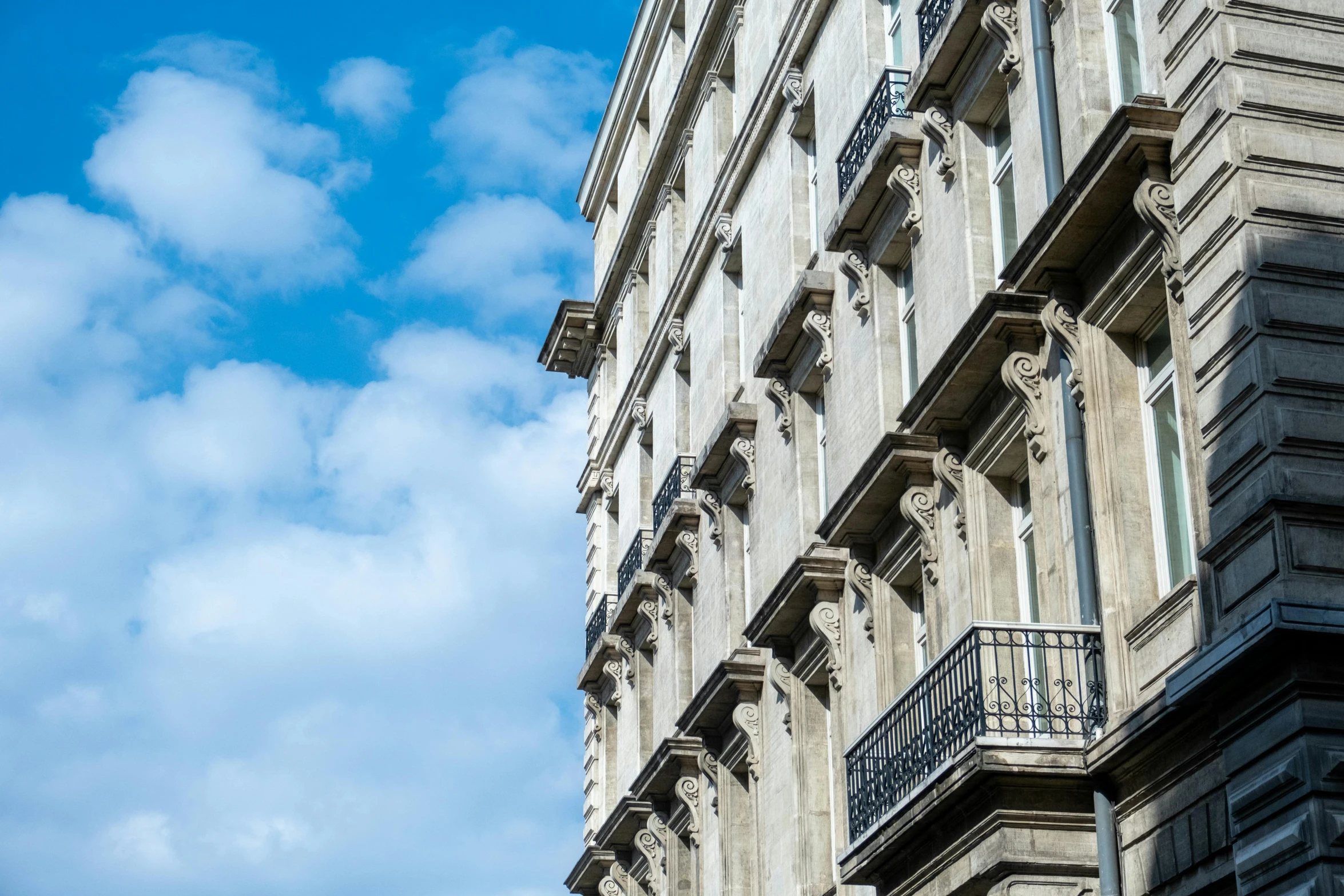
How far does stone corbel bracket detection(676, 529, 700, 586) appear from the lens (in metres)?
31.2

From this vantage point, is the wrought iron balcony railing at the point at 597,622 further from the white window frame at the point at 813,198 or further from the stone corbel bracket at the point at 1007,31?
the stone corbel bracket at the point at 1007,31

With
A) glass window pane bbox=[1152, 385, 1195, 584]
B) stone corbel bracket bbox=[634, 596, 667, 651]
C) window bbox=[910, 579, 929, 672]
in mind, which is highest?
stone corbel bracket bbox=[634, 596, 667, 651]

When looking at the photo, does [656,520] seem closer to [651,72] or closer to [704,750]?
[704,750]

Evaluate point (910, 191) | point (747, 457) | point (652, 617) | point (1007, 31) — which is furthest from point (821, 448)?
point (652, 617)

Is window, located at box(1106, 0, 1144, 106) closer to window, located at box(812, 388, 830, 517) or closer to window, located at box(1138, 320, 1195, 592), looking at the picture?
window, located at box(1138, 320, 1195, 592)

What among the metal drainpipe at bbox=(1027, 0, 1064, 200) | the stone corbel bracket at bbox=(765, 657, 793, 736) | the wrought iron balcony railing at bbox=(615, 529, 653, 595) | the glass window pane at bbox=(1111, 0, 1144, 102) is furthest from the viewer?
the wrought iron balcony railing at bbox=(615, 529, 653, 595)

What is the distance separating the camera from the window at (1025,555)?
1855cm

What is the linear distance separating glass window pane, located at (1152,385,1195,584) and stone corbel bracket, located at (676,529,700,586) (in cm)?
1565

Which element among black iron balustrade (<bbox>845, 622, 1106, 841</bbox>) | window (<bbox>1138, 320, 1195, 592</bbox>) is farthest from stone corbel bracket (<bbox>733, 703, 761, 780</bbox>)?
window (<bbox>1138, 320, 1195, 592</bbox>)

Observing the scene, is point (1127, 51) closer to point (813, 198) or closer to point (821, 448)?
point (821, 448)

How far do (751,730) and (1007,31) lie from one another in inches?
449

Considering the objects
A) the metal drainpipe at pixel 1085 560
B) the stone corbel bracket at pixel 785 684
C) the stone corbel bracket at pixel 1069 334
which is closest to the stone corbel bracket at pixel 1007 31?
the stone corbel bracket at pixel 1069 334

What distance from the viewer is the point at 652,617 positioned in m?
34.1

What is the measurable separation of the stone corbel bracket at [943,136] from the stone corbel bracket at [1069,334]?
3.93 metres
